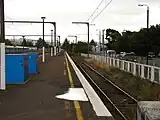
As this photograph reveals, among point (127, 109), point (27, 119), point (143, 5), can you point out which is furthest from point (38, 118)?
point (143, 5)

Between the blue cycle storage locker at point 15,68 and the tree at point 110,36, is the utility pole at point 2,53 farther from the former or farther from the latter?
the tree at point 110,36

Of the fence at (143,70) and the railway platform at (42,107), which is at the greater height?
the fence at (143,70)

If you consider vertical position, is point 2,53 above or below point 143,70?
above

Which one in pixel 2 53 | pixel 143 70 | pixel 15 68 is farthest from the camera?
pixel 143 70

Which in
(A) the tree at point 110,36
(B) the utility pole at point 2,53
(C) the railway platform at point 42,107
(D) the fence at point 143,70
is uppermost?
(A) the tree at point 110,36

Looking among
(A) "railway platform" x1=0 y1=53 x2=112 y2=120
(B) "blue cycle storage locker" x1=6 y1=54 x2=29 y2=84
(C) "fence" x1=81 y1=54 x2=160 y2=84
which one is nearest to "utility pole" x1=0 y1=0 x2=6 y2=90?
(A) "railway platform" x1=0 y1=53 x2=112 y2=120

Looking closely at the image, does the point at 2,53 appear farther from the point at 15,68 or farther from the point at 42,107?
the point at 42,107

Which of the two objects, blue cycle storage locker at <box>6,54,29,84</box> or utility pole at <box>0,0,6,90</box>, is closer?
utility pole at <box>0,0,6,90</box>

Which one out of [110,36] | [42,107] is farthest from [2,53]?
[110,36]

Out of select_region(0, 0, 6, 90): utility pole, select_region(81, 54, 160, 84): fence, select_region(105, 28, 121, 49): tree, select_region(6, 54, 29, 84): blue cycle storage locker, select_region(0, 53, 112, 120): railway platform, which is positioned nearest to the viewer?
select_region(0, 53, 112, 120): railway platform

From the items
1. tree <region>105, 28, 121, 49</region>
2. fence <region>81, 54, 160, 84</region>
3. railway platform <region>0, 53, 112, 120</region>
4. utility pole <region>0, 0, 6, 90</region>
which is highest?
tree <region>105, 28, 121, 49</region>

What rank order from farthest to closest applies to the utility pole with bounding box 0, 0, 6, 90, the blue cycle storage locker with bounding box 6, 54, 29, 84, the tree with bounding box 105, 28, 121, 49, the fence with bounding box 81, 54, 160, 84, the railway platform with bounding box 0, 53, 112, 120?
the tree with bounding box 105, 28, 121, 49 < the fence with bounding box 81, 54, 160, 84 < the blue cycle storage locker with bounding box 6, 54, 29, 84 < the utility pole with bounding box 0, 0, 6, 90 < the railway platform with bounding box 0, 53, 112, 120

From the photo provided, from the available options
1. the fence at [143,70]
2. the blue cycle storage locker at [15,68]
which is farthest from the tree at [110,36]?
the blue cycle storage locker at [15,68]

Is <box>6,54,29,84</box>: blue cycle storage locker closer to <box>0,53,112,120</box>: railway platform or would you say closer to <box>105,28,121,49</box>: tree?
<box>0,53,112,120</box>: railway platform
